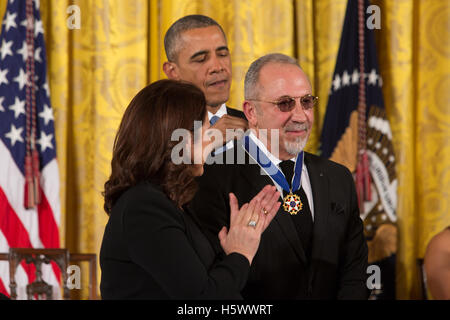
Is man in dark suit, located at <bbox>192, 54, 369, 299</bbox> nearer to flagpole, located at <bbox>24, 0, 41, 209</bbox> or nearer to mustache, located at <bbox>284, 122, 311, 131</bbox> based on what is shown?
mustache, located at <bbox>284, 122, 311, 131</bbox>

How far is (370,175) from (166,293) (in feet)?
9.13

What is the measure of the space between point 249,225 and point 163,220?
13.3 inches

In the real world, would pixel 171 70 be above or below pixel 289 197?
above

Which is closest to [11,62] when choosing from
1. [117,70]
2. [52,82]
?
[52,82]

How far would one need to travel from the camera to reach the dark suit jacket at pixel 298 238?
2.54m

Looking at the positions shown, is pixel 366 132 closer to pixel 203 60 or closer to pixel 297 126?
pixel 203 60

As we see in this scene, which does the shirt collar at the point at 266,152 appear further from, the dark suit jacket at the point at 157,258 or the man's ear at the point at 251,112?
the dark suit jacket at the point at 157,258

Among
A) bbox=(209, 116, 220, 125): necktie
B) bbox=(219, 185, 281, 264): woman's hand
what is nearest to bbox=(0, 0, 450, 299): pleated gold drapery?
bbox=(209, 116, 220, 125): necktie

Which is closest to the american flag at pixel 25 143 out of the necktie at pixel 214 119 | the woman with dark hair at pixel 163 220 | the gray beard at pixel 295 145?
the necktie at pixel 214 119

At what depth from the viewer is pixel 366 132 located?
4.42m

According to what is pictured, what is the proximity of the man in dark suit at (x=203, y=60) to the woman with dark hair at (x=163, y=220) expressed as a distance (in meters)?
1.41

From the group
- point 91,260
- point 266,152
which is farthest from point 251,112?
point 91,260
